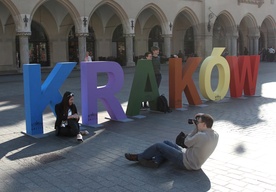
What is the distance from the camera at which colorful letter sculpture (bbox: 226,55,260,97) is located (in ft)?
38.1

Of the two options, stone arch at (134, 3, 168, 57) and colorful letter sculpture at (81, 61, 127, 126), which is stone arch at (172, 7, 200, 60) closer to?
stone arch at (134, 3, 168, 57)

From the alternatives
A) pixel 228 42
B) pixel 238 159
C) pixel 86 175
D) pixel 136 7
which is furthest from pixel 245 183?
pixel 228 42

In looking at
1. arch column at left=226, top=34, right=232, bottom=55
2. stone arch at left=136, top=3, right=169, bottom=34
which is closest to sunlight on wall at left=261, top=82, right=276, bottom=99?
stone arch at left=136, top=3, right=169, bottom=34

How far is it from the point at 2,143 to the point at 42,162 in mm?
1525

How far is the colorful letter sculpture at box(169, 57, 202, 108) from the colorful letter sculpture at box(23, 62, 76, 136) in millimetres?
3305

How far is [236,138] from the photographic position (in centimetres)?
689

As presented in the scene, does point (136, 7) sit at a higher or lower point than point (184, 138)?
higher

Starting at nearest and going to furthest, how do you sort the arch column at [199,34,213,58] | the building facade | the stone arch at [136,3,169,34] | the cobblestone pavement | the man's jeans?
the cobblestone pavement → the man's jeans → the building facade → the stone arch at [136,3,169,34] → the arch column at [199,34,213,58]

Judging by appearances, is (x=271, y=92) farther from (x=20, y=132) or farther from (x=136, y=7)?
(x=136, y=7)

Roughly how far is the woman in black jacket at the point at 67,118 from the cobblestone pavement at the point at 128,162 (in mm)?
164

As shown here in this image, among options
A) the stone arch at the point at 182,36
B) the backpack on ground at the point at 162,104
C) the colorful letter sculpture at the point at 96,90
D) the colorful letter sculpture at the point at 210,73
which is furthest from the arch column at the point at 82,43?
the colorful letter sculpture at the point at 96,90

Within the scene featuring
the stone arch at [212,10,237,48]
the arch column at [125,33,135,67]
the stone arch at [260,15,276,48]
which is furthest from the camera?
the stone arch at [260,15,276,48]

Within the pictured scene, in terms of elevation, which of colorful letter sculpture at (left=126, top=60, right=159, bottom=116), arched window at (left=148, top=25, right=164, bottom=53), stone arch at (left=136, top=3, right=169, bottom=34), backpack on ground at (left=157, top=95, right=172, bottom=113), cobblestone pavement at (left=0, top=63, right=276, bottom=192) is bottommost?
cobblestone pavement at (left=0, top=63, right=276, bottom=192)

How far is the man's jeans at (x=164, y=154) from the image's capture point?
5102 millimetres
